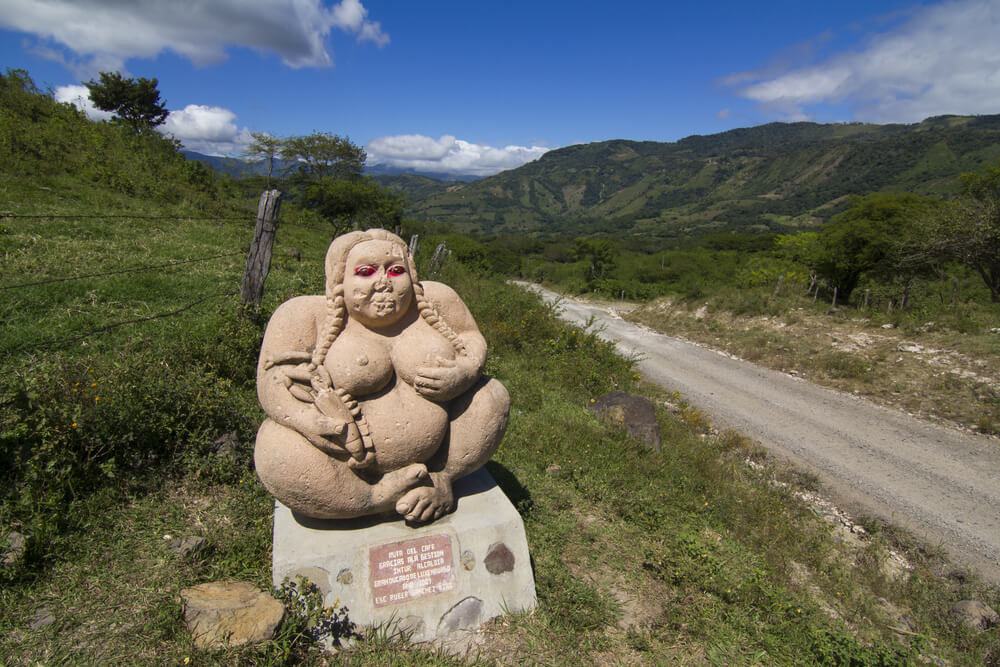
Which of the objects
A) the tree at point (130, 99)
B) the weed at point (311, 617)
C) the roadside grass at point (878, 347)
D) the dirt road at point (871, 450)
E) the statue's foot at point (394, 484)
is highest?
the tree at point (130, 99)

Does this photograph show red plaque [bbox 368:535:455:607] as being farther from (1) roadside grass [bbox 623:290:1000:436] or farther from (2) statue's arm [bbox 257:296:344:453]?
(1) roadside grass [bbox 623:290:1000:436]

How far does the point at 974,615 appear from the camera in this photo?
3967 millimetres

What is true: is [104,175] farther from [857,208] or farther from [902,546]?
[857,208]

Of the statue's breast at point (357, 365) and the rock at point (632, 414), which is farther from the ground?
the statue's breast at point (357, 365)

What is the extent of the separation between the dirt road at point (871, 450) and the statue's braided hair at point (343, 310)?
566 cm

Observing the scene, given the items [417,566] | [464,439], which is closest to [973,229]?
[464,439]

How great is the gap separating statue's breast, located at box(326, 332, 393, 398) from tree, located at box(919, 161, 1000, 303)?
1670cm

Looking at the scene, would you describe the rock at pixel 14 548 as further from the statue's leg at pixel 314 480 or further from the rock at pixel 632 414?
the rock at pixel 632 414

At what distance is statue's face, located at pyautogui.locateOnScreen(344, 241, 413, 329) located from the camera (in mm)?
3100

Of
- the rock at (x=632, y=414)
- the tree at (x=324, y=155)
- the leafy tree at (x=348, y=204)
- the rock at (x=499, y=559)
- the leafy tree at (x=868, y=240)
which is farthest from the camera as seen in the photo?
the tree at (x=324, y=155)

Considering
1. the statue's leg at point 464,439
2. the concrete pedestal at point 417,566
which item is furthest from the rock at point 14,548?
the statue's leg at point 464,439

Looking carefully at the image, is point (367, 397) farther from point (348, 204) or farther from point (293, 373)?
point (348, 204)

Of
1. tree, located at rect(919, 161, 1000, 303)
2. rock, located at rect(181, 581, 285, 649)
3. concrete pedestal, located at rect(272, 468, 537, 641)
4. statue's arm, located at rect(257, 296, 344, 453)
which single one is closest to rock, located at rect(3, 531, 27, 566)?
rock, located at rect(181, 581, 285, 649)

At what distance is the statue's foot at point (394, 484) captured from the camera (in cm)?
316
